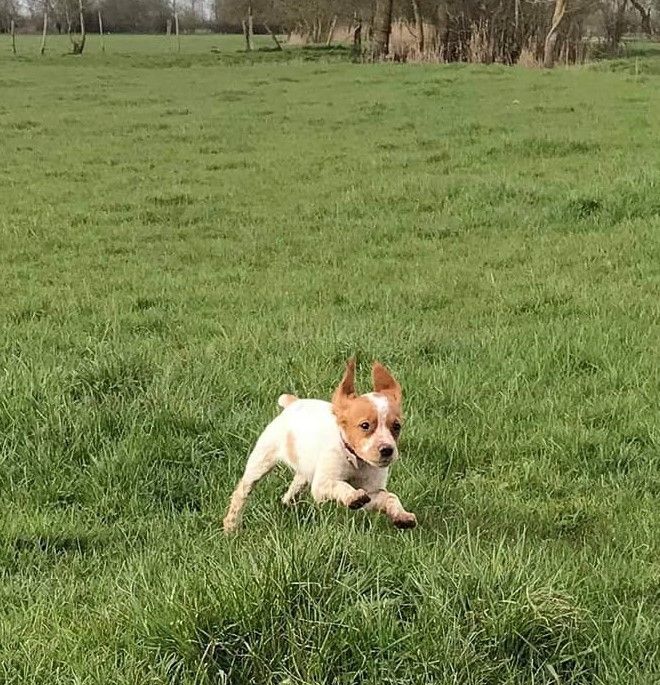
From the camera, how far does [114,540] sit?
3842 mm

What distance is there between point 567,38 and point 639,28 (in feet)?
85.7

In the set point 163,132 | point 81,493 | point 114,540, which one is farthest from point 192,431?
point 163,132

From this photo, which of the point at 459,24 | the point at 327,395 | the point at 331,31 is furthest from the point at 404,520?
the point at 331,31

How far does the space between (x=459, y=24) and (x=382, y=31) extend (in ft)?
11.8

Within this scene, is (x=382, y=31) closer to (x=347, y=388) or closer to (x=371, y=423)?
(x=347, y=388)

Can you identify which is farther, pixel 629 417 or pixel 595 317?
pixel 595 317

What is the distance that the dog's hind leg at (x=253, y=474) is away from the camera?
12.3ft

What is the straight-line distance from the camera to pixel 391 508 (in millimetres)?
3389

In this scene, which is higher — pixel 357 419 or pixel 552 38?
pixel 552 38

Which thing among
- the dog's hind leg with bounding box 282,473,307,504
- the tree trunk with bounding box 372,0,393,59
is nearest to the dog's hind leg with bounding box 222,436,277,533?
the dog's hind leg with bounding box 282,473,307,504

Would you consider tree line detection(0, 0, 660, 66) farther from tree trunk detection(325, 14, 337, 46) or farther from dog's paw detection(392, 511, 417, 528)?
dog's paw detection(392, 511, 417, 528)

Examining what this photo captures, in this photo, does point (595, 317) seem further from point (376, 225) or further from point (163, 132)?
point (163, 132)

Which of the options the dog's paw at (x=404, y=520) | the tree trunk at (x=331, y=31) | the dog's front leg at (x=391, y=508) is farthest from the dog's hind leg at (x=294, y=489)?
the tree trunk at (x=331, y=31)

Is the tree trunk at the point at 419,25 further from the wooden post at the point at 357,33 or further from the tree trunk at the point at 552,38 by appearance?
the tree trunk at the point at 552,38
